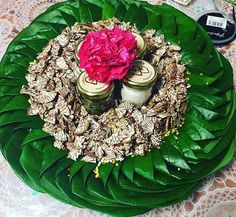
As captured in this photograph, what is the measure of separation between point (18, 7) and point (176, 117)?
0.72 m

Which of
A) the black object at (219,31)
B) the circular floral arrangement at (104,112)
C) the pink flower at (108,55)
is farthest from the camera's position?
the black object at (219,31)

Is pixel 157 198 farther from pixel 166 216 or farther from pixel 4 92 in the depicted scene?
pixel 4 92

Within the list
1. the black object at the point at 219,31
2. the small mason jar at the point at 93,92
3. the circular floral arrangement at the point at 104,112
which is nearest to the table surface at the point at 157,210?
the circular floral arrangement at the point at 104,112

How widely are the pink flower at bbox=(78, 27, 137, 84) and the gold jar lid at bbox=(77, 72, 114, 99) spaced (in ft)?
0.07

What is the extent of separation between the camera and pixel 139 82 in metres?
1.14

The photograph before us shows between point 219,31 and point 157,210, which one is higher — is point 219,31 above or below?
above

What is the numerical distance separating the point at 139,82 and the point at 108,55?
12 centimetres

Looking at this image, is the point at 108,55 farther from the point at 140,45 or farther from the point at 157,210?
the point at 157,210

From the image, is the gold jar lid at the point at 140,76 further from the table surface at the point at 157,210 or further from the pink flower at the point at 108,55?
the table surface at the point at 157,210

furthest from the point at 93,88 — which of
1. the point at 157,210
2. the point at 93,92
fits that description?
the point at 157,210

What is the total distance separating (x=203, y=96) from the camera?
1.25 meters

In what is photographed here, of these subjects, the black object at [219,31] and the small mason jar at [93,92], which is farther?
the black object at [219,31]

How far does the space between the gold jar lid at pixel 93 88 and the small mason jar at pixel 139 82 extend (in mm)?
48

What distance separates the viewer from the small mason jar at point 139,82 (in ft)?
3.74
